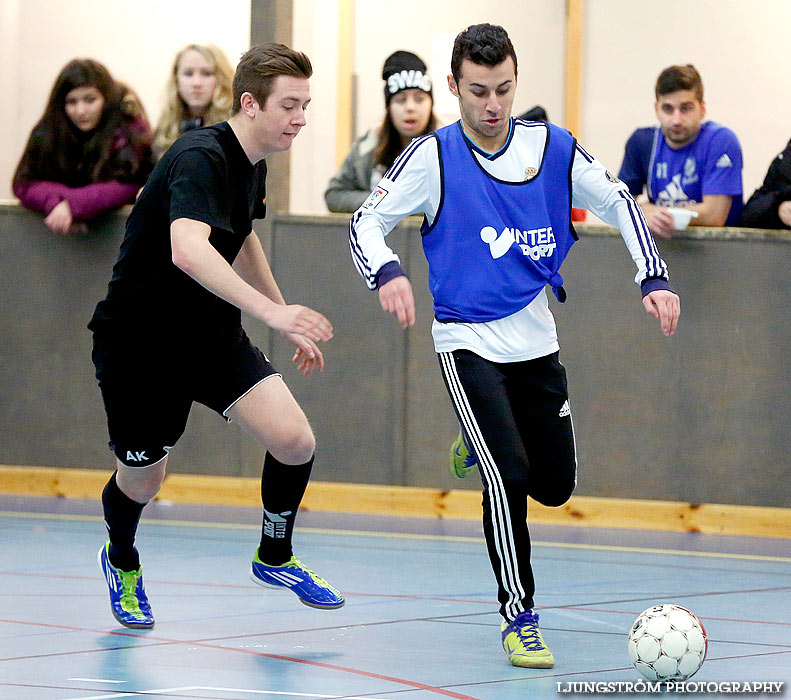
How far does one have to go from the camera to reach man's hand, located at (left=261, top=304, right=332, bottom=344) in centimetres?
453

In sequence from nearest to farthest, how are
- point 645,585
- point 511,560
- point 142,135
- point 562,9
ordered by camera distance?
point 511,560
point 645,585
point 142,135
point 562,9

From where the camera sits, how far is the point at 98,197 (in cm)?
901

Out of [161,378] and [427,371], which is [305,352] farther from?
[427,371]

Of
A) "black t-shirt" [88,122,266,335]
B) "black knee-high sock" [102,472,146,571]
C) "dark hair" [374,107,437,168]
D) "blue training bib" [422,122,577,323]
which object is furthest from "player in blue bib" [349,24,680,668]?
"dark hair" [374,107,437,168]

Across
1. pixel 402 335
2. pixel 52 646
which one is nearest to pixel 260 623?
pixel 52 646

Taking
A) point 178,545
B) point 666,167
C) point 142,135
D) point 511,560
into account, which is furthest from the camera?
point 142,135

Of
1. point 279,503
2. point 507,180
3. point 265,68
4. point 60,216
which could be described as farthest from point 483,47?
point 60,216

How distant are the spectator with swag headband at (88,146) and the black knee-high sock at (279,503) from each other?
394 centimetres

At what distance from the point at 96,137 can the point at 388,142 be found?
1820 millimetres

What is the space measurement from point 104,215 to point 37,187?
1.46 feet

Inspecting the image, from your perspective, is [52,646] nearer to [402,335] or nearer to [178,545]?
[178,545]

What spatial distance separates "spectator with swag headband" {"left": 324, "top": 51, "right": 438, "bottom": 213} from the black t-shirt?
320 centimetres

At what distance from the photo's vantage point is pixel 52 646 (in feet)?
→ 17.3

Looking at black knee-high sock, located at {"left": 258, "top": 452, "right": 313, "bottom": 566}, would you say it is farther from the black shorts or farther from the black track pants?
the black track pants
